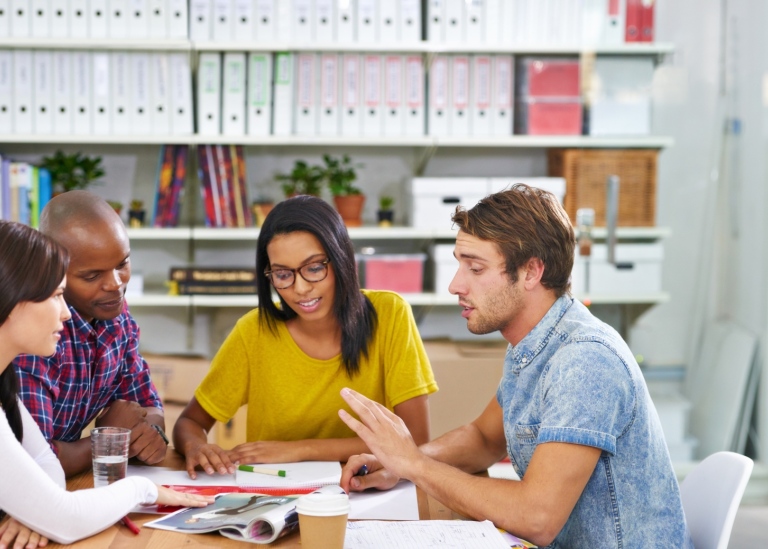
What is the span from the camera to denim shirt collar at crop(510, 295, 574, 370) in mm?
1382

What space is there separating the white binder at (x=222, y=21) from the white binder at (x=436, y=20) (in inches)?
28.8

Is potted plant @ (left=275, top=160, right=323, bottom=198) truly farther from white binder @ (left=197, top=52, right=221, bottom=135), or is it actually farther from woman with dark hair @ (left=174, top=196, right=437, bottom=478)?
woman with dark hair @ (left=174, top=196, right=437, bottom=478)

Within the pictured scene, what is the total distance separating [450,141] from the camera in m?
3.21

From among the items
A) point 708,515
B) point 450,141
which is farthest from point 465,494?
point 450,141

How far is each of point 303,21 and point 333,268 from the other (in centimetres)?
173

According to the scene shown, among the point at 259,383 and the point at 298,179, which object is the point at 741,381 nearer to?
the point at 298,179

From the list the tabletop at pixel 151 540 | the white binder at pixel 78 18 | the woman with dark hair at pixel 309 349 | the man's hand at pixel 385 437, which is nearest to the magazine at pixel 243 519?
the tabletop at pixel 151 540

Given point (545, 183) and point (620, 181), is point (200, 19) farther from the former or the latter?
point (620, 181)

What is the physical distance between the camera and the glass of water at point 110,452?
1.38 metres

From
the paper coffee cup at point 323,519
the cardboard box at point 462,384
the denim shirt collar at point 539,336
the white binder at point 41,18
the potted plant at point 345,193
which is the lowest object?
the cardboard box at point 462,384

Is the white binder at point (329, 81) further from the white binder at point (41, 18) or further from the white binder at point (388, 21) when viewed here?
the white binder at point (41, 18)

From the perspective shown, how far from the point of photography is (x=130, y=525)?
48.6 inches

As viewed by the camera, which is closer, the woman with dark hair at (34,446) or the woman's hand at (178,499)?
the woman with dark hair at (34,446)

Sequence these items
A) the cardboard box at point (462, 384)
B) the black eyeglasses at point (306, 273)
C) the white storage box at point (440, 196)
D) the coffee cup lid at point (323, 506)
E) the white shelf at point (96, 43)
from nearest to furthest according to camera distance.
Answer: the coffee cup lid at point (323, 506) → the black eyeglasses at point (306, 273) → the cardboard box at point (462, 384) → the white shelf at point (96, 43) → the white storage box at point (440, 196)
